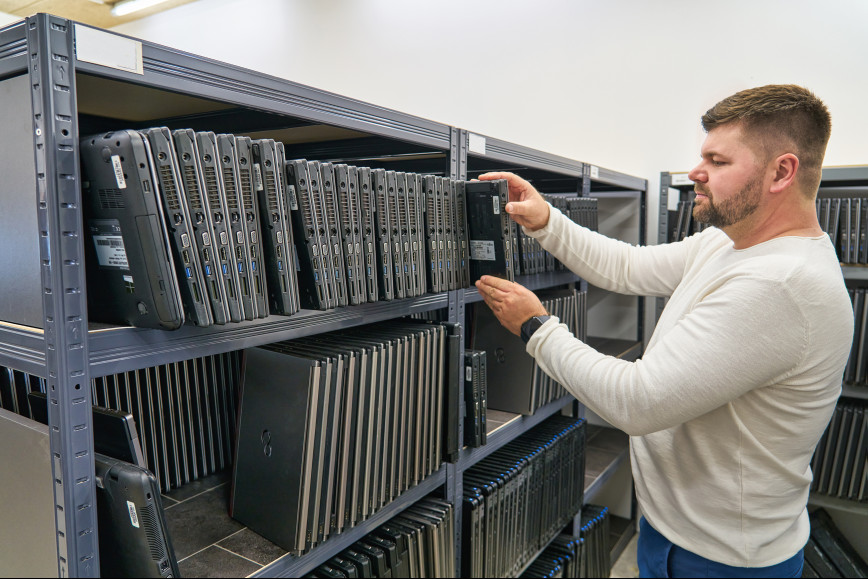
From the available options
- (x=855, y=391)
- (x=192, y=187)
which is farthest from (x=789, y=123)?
(x=855, y=391)

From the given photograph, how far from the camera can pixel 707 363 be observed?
103cm

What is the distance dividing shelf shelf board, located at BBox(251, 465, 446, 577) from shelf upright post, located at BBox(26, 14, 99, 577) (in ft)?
1.02

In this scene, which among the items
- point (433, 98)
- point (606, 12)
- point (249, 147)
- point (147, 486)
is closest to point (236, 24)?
point (433, 98)

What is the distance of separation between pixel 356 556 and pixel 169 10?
4.36 metres

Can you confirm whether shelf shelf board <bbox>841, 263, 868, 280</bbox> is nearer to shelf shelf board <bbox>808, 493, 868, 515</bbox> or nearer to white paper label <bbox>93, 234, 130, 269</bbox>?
shelf shelf board <bbox>808, 493, 868, 515</bbox>

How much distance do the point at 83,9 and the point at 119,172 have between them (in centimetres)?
424

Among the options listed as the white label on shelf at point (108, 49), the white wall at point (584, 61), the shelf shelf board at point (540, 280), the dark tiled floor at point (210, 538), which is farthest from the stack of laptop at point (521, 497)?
the white wall at point (584, 61)

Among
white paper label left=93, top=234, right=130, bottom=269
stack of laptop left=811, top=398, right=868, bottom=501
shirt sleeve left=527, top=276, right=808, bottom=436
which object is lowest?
stack of laptop left=811, top=398, right=868, bottom=501

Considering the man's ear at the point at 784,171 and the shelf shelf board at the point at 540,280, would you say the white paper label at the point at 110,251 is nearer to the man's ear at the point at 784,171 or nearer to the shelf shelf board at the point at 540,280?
the shelf shelf board at the point at 540,280

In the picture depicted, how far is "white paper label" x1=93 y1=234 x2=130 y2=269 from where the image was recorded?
76cm

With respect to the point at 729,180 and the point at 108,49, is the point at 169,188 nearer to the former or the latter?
the point at 108,49

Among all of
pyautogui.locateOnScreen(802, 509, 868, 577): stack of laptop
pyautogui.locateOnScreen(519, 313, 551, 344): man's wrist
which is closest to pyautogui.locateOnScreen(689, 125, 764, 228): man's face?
pyautogui.locateOnScreen(519, 313, 551, 344): man's wrist

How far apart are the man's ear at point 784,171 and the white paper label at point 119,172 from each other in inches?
44.6

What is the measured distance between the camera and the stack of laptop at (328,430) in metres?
0.99
